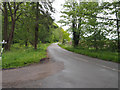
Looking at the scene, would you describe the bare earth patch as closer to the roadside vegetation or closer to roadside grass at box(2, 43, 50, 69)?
roadside grass at box(2, 43, 50, 69)

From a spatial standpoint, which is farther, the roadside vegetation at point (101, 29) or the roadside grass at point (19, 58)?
the roadside vegetation at point (101, 29)

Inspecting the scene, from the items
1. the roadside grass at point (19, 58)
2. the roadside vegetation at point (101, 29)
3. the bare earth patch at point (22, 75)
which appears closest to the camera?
the bare earth patch at point (22, 75)

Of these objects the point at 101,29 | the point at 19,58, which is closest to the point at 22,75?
the point at 19,58

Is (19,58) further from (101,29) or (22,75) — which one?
(101,29)

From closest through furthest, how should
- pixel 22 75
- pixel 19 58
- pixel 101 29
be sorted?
pixel 22 75, pixel 19 58, pixel 101 29

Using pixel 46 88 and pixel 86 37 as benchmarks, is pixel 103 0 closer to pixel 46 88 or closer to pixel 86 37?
pixel 86 37

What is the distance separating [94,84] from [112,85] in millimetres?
725

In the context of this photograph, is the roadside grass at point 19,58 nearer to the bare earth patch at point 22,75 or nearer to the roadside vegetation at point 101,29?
the bare earth patch at point 22,75

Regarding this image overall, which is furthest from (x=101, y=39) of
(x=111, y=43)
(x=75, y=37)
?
(x=75, y=37)

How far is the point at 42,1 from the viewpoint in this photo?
725 inches

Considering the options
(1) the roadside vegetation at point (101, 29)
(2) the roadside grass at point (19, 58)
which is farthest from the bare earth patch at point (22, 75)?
(1) the roadside vegetation at point (101, 29)

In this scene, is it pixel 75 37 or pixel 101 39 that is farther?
pixel 75 37

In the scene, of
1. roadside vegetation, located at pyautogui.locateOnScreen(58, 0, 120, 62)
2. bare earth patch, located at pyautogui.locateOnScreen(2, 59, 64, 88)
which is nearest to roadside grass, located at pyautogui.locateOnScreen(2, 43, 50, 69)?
bare earth patch, located at pyautogui.locateOnScreen(2, 59, 64, 88)

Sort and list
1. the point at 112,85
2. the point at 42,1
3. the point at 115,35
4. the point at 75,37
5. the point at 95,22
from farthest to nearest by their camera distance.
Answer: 1. the point at 75,37
2. the point at 42,1
3. the point at 95,22
4. the point at 115,35
5. the point at 112,85
